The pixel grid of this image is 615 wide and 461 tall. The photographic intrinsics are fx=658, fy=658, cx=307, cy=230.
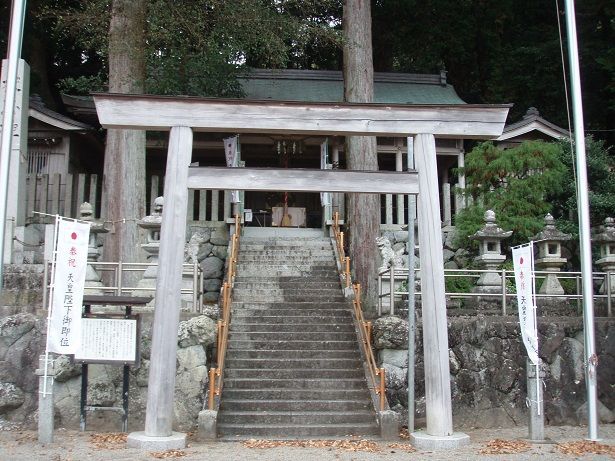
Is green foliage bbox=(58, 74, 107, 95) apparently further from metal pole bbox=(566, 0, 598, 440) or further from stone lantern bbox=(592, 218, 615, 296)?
stone lantern bbox=(592, 218, 615, 296)

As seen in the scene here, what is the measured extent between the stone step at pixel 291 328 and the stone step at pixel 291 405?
1899 millimetres

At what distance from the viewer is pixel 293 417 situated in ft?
30.9

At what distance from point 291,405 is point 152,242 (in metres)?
4.08

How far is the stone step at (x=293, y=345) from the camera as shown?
11.0 m

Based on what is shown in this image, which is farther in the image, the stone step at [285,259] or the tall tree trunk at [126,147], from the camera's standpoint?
the stone step at [285,259]

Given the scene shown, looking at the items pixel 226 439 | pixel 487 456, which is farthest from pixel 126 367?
pixel 487 456

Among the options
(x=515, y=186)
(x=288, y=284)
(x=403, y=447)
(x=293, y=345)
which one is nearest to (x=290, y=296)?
(x=288, y=284)

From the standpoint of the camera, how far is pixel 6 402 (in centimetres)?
959

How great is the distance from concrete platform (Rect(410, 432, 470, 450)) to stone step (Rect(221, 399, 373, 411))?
158 centimetres

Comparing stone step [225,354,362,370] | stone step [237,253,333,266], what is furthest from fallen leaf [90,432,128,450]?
stone step [237,253,333,266]

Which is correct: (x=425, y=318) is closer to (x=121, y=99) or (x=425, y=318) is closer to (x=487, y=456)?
(x=487, y=456)

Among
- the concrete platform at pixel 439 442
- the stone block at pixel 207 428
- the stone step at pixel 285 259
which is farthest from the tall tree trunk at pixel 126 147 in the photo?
the concrete platform at pixel 439 442

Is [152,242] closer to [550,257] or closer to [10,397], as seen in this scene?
[10,397]

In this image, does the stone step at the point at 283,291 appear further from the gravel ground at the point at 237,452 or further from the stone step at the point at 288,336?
the gravel ground at the point at 237,452
